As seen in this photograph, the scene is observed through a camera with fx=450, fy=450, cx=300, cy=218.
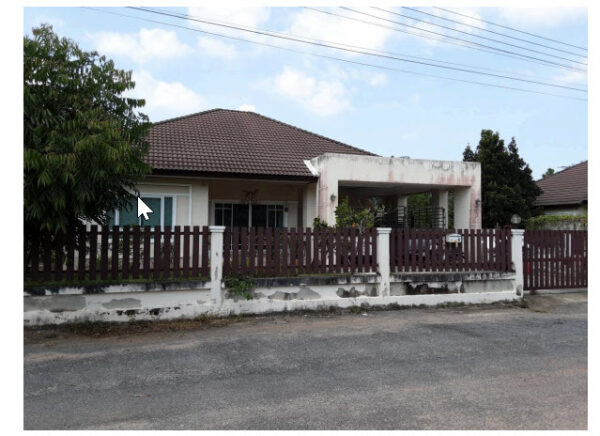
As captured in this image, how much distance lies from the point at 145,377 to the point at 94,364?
82 centimetres

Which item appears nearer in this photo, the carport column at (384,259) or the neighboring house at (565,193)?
the carport column at (384,259)

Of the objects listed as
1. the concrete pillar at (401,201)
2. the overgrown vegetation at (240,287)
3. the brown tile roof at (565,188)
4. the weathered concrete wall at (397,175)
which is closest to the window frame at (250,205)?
the weathered concrete wall at (397,175)

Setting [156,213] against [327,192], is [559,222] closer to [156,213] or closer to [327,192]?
[327,192]

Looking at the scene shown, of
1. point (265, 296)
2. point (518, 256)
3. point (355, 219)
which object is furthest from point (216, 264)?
point (518, 256)

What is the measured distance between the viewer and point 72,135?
5.81 meters

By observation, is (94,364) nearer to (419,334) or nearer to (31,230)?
(31,230)

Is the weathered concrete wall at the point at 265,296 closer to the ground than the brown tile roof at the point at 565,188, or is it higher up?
closer to the ground

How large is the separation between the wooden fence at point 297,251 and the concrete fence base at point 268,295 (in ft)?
0.71

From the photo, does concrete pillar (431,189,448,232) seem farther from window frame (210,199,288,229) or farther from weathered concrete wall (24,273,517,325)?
weathered concrete wall (24,273,517,325)

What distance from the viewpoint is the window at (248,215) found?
45.8 ft

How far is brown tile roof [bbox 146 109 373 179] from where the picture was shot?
1218 cm

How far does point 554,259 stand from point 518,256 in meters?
1.36

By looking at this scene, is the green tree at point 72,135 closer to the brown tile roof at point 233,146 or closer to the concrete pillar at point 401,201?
the brown tile roof at point 233,146

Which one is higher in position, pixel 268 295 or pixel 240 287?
pixel 240 287
